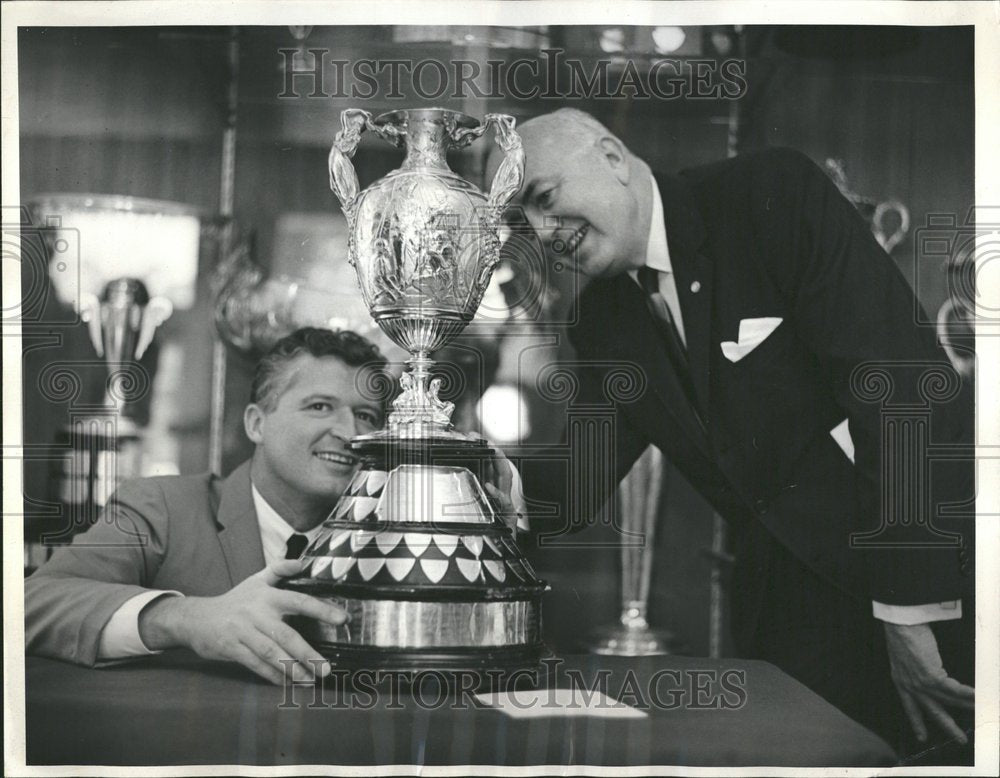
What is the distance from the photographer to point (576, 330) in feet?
8.17

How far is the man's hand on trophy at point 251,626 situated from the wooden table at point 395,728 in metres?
0.03

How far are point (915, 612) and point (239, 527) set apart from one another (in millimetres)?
1401

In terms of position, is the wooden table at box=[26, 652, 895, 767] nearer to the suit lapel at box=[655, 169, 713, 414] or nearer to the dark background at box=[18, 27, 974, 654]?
the dark background at box=[18, 27, 974, 654]

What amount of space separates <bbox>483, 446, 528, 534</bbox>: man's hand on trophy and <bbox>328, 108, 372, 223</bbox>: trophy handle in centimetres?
57

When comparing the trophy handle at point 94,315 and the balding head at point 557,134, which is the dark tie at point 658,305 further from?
the trophy handle at point 94,315

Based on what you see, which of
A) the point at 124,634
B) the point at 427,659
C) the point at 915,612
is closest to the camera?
the point at 427,659

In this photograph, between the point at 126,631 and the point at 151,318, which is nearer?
the point at 126,631

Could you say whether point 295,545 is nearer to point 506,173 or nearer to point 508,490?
point 508,490

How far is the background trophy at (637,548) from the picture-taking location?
248 centimetres

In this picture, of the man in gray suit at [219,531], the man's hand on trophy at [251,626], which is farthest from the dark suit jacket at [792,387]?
the man's hand on trophy at [251,626]

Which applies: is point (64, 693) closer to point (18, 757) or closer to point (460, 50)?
point (18, 757)

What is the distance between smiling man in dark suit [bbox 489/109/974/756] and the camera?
2426 mm

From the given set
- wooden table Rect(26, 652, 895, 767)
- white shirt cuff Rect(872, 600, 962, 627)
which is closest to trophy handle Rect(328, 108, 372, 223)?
wooden table Rect(26, 652, 895, 767)

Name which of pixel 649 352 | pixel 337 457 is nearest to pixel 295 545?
pixel 337 457
